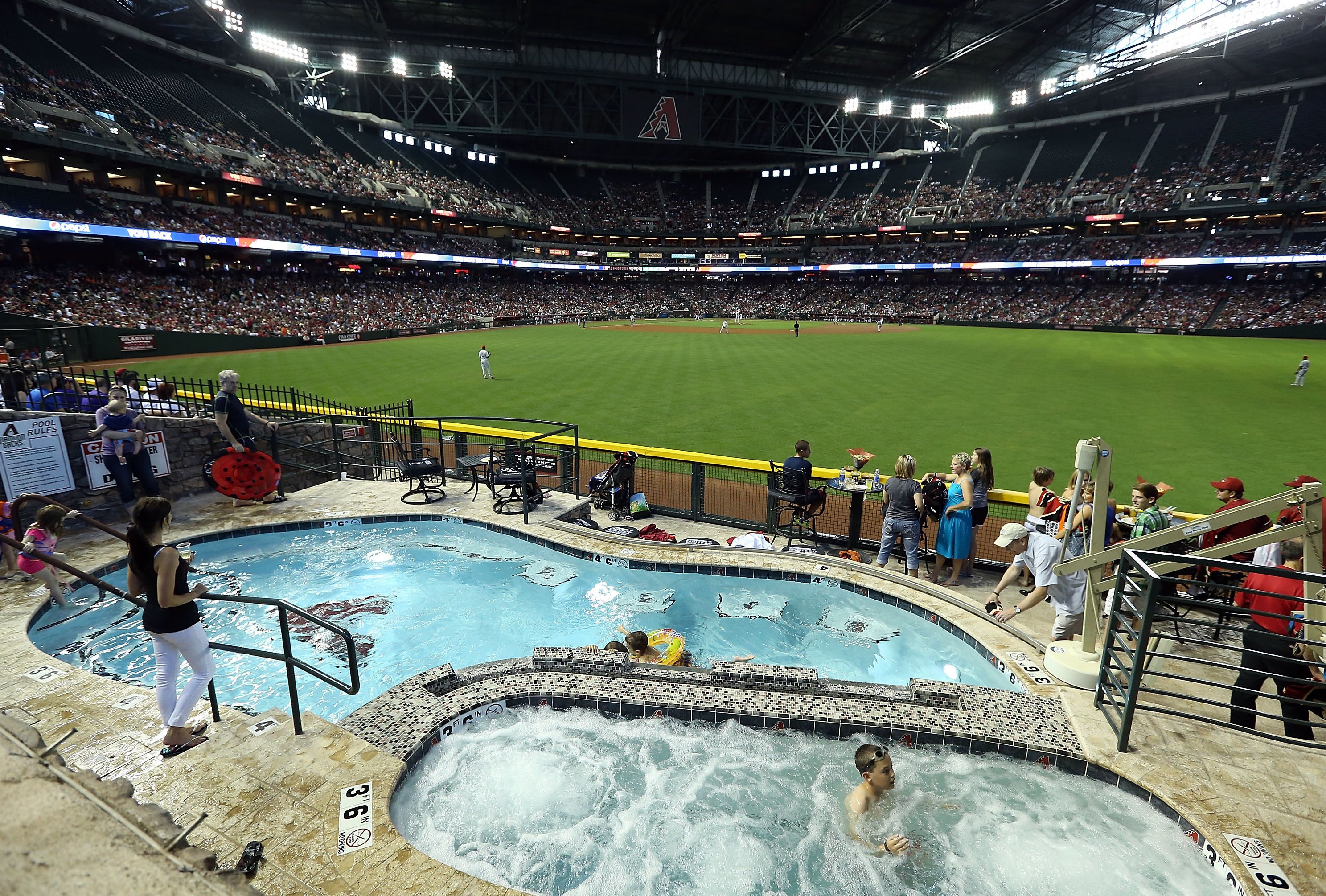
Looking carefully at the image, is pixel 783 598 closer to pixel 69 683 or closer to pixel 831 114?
pixel 69 683

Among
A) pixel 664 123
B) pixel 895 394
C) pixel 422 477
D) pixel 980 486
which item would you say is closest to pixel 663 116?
pixel 664 123

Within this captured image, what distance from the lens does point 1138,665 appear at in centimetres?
434

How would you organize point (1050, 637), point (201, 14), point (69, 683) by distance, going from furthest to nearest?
point (201, 14), point (1050, 637), point (69, 683)

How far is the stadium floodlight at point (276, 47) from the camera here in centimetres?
4894

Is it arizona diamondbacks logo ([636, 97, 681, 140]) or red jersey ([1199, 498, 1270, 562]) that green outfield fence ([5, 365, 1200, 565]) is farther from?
arizona diamondbacks logo ([636, 97, 681, 140])

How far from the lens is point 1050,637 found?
6816 mm

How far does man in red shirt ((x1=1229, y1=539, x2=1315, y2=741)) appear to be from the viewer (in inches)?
187

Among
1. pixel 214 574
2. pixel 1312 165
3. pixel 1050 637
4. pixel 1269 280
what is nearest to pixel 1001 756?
pixel 1050 637

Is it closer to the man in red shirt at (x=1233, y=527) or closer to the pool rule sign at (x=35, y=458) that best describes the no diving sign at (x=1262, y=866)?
the man in red shirt at (x=1233, y=527)

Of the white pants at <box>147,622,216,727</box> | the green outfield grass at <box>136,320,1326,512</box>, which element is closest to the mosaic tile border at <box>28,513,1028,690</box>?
the white pants at <box>147,622,216,727</box>

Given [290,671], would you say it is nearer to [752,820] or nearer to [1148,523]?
[752,820]

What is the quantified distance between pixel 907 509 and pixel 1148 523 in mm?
2918

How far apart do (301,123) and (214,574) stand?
63.6m

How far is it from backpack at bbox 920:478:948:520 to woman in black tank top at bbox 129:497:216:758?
851 centimetres
